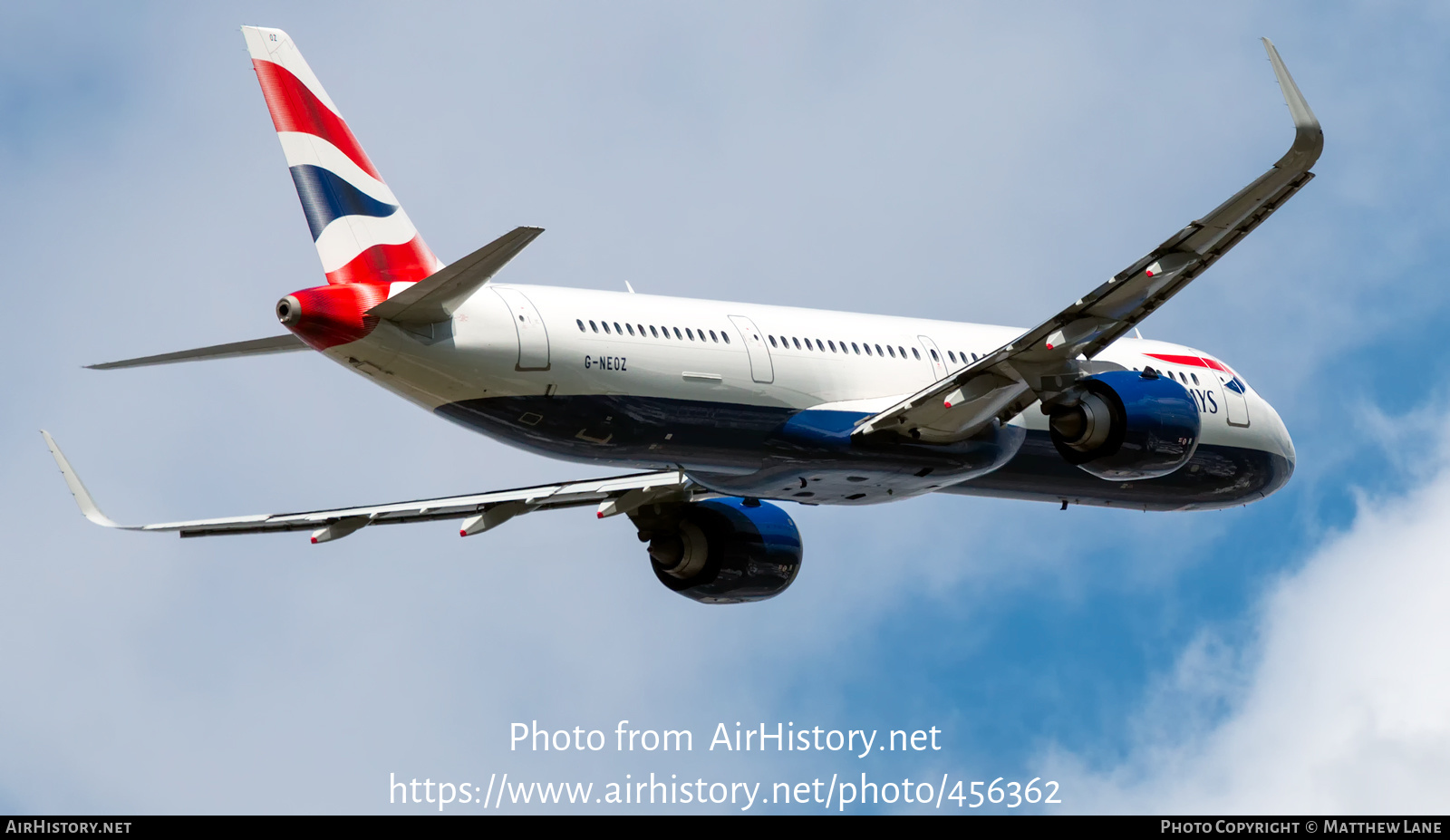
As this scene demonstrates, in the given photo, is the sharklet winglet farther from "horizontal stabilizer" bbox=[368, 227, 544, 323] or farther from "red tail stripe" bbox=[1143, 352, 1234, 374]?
"red tail stripe" bbox=[1143, 352, 1234, 374]

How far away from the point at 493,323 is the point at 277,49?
4996mm

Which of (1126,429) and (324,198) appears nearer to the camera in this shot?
(324,198)

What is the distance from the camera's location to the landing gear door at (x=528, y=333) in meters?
28.2

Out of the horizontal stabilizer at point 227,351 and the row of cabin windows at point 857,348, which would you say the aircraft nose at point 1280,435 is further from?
the horizontal stabilizer at point 227,351

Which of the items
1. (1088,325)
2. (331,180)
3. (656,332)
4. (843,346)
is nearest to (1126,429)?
(1088,325)

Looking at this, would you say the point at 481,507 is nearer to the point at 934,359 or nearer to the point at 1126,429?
the point at 934,359

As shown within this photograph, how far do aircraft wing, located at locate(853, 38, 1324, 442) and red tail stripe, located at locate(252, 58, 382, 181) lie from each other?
8623 mm

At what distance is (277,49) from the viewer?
29.2 metres

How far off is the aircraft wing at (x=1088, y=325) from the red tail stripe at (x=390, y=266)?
6764 mm

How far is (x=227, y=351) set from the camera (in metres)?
27.7

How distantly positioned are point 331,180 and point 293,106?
1.15 metres

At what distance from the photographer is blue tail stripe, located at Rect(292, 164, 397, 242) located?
2875 centimetres

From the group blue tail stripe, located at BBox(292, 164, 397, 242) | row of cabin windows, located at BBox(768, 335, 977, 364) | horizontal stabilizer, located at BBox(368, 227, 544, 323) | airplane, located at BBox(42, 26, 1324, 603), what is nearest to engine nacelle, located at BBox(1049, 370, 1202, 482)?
airplane, located at BBox(42, 26, 1324, 603)

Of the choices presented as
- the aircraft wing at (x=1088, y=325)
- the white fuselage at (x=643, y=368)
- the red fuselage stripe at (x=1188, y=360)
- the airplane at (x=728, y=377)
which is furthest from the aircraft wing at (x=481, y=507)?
the red fuselage stripe at (x=1188, y=360)
